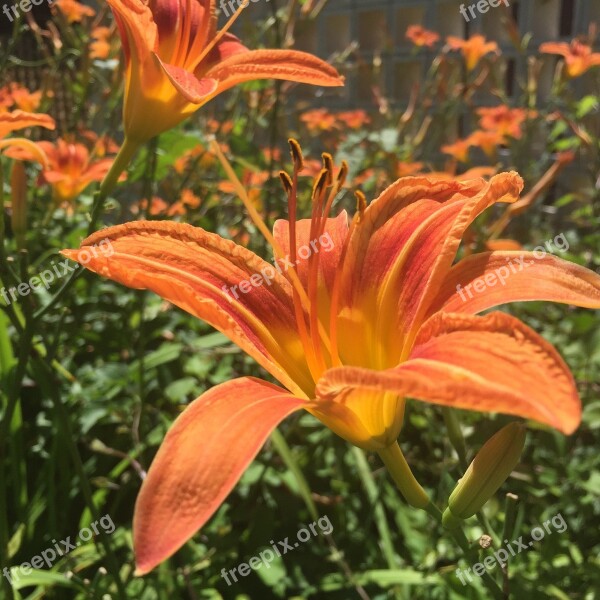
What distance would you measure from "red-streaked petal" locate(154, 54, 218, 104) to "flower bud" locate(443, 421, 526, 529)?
1.43 ft

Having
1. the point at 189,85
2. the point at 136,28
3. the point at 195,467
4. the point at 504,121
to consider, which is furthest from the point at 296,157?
the point at 504,121

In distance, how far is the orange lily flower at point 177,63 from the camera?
0.76m

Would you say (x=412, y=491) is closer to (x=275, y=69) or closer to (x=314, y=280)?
(x=314, y=280)

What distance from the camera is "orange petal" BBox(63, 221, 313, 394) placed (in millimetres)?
568

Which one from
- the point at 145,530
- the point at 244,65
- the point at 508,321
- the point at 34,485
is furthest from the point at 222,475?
the point at 34,485

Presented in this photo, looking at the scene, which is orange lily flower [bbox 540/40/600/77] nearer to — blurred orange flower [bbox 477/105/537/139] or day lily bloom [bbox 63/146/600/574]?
blurred orange flower [bbox 477/105/537/139]

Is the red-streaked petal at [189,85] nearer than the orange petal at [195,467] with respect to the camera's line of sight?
No

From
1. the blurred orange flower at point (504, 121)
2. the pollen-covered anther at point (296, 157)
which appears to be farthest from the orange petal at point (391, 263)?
the blurred orange flower at point (504, 121)

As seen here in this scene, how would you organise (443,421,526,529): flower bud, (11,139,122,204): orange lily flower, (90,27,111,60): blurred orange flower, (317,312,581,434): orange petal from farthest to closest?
(90,27,111,60): blurred orange flower < (11,139,122,204): orange lily flower < (443,421,526,529): flower bud < (317,312,581,434): orange petal

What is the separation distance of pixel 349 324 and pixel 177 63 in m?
0.44

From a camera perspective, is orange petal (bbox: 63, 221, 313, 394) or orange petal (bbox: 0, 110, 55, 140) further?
orange petal (bbox: 0, 110, 55, 140)

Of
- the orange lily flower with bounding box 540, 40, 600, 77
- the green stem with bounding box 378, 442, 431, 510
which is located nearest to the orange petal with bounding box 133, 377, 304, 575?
the green stem with bounding box 378, 442, 431, 510

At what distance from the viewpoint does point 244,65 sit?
794 millimetres

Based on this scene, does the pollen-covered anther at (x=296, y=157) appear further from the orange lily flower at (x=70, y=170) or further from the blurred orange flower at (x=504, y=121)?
the blurred orange flower at (x=504, y=121)
